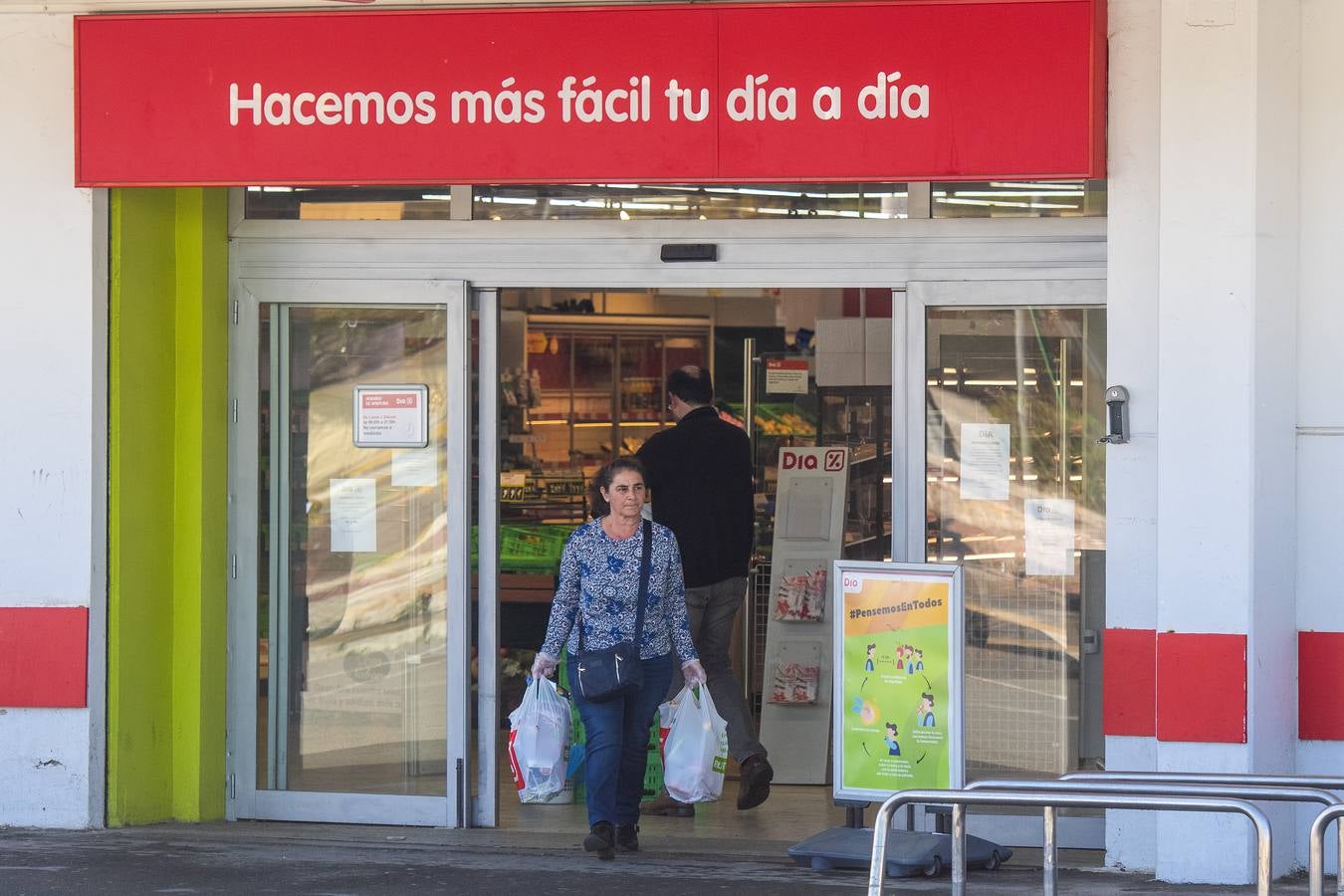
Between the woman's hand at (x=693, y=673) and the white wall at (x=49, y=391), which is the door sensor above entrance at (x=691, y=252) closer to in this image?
the woman's hand at (x=693, y=673)

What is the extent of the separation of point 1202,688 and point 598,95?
117 inches

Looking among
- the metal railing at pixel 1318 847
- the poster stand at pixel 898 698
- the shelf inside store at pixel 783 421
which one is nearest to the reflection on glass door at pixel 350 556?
the poster stand at pixel 898 698

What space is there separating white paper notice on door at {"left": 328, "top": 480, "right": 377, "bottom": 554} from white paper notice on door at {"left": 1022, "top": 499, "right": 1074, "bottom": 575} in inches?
105

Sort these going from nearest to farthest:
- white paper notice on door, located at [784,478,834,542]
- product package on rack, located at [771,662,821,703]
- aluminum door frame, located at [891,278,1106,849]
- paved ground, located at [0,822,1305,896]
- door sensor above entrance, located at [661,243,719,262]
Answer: paved ground, located at [0,822,1305,896] → aluminum door frame, located at [891,278,1106,849] → door sensor above entrance, located at [661,243,719,262] → product package on rack, located at [771,662,821,703] → white paper notice on door, located at [784,478,834,542]

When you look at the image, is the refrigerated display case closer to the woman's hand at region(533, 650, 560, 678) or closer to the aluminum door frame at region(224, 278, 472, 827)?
the aluminum door frame at region(224, 278, 472, 827)

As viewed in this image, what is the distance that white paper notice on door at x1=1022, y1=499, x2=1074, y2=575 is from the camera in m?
6.45

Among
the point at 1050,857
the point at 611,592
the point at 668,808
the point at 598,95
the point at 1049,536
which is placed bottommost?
the point at 668,808

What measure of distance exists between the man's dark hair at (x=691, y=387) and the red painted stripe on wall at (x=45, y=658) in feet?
8.67

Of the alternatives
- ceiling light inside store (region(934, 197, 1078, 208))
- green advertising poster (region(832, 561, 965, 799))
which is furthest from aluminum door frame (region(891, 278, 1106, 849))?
green advertising poster (region(832, 561, 965, 799))

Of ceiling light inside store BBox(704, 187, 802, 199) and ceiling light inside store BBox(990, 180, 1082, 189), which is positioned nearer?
ceiling light inside store BBox(990, 180, 1082, 189)

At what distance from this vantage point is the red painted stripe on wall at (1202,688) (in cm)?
557

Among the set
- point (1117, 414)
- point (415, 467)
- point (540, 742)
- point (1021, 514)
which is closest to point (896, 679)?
point (1021, 514)

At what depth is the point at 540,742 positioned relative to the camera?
611 centimetres

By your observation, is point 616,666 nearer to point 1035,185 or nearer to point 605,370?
point 1035,185
